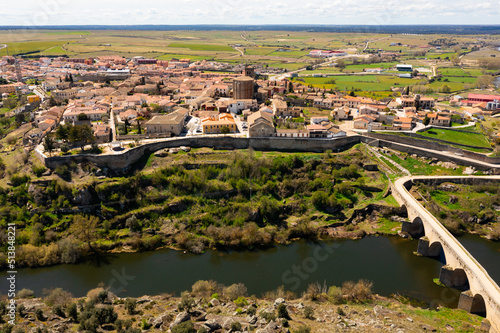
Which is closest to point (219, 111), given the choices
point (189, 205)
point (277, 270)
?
point (189, 205)

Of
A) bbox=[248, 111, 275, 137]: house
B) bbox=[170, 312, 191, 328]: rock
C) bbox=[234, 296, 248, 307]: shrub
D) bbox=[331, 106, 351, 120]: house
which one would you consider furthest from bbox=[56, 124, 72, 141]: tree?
bbox=[331, 106, 351, 120]: house

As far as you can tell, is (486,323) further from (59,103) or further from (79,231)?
(59,103)

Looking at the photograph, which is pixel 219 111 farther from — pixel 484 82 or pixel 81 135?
pixel 484 82

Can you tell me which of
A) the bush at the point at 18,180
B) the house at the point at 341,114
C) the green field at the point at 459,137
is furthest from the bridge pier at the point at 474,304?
the bush at the point at 18,180

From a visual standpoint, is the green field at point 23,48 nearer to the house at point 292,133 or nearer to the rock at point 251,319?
the house at point 292,133

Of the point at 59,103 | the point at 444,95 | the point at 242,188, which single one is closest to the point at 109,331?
the point at 242,188

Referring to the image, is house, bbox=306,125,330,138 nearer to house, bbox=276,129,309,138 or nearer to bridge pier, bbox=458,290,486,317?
house, bbox=276,129,309,138
